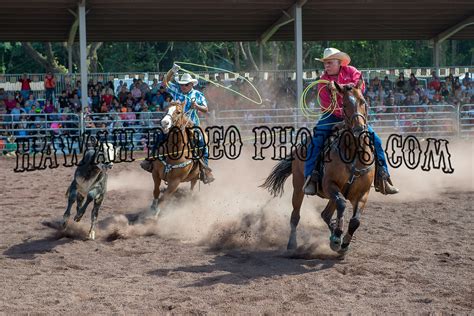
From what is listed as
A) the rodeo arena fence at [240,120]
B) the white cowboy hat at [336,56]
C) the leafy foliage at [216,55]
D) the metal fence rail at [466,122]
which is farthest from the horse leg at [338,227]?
the leafy foliage at [216,55]

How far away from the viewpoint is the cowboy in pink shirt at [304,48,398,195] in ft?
26.7

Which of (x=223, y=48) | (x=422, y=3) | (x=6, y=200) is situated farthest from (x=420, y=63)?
(x=6, y=200)

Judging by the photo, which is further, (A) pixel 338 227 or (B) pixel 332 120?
(B) pixel 332 120

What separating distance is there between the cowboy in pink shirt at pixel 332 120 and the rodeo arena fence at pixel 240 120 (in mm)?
9863

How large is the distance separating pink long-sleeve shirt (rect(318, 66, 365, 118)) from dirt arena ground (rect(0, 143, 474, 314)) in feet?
5.27

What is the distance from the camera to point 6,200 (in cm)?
1222

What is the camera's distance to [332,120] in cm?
839

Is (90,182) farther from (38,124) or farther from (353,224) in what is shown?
(38,124)

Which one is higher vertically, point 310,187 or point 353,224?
point 310,187

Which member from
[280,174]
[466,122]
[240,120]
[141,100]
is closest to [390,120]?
[466,122]

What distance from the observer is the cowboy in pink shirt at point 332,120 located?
815 centimetres

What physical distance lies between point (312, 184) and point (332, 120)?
0.81 metres

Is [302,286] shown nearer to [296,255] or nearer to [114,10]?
[296,255]

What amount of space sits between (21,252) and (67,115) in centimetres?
1198
